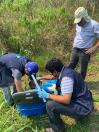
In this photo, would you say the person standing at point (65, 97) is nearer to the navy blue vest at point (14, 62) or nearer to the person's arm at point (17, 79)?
the person's arm at point (17, 79)

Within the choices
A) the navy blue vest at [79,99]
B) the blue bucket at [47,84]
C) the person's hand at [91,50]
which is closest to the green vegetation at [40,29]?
the person's hand at [91,50]

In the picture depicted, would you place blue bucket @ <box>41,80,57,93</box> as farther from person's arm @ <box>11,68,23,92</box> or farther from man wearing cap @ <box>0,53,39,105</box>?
person's arm @ <box>11,68,23,92</box>

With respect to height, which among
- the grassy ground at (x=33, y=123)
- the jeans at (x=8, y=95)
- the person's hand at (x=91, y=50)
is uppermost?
A: the person's hand at (x=91, y=50)

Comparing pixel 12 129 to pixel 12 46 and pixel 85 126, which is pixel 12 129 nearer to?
pixel 85 126

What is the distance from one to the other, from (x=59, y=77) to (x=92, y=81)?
10.1 feet

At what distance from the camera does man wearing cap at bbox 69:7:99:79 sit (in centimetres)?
697

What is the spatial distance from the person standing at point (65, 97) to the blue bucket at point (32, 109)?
32 centimetres

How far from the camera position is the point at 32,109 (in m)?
6.02

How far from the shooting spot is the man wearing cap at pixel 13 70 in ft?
20.3

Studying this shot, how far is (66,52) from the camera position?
32.3 ft

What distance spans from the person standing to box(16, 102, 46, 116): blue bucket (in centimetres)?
32

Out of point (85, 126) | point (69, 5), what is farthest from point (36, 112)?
point (69, 5)

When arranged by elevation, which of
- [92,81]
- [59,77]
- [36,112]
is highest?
[59,77]

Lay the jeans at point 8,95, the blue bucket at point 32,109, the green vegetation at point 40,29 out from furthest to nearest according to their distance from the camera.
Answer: the green vegetation at point 40,29
the jeans at point 8,95
the blue bucket at point 32,109
